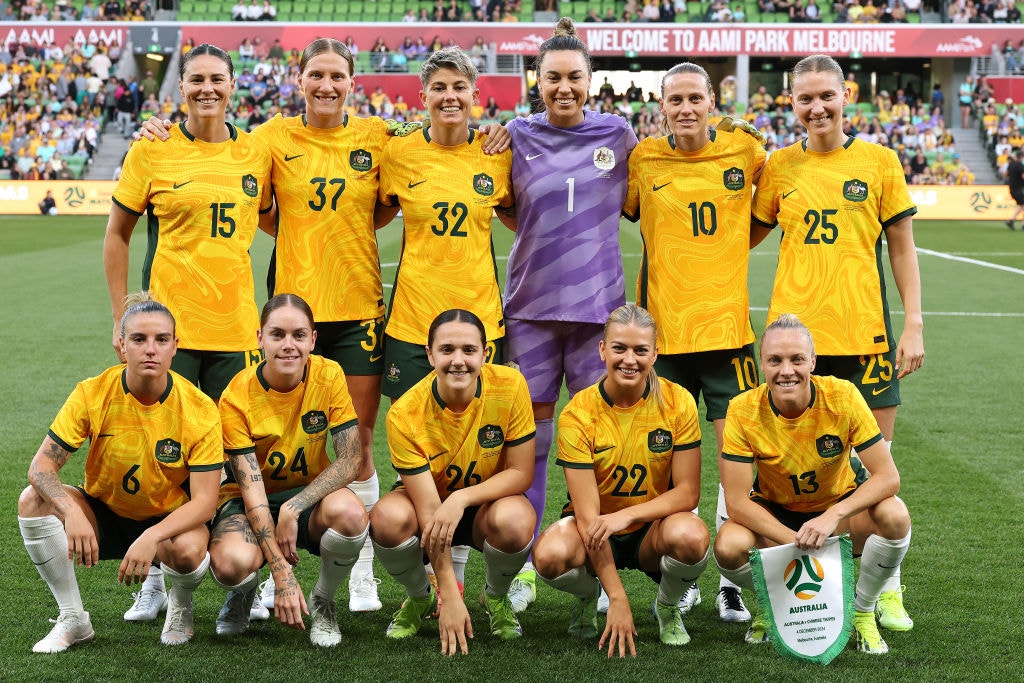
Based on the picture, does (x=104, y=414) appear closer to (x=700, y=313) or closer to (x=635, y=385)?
(x=635, y=385)

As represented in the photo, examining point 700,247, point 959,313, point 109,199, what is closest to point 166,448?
point 700,247

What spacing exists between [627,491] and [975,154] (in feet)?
104

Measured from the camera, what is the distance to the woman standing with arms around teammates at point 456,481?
3736mm

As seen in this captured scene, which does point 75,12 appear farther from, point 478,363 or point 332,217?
point 478,363

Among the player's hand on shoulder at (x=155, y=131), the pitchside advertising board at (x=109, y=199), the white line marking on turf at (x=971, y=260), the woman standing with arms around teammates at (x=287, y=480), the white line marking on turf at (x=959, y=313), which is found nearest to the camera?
the woman standing with arms around teammates at (x=287, y=480)

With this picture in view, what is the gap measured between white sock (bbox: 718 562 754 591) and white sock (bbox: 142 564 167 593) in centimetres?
199

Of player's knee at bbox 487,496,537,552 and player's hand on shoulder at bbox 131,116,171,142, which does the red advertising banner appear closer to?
player's hand on shoulder at bbox 131,116,171,142

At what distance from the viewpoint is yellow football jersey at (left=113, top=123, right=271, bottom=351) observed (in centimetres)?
412

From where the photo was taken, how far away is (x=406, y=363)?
4.25 metres

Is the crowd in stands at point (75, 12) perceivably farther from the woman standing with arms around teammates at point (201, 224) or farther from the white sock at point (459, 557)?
the white sock at point (459, 557)

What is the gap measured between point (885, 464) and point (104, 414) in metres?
2.56

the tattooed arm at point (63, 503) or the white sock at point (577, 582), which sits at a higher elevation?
the tattooed arm at point (63, 503)

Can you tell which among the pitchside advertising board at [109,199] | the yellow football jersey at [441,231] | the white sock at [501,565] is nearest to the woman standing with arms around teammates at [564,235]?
the yellow football jersey at [441,231]

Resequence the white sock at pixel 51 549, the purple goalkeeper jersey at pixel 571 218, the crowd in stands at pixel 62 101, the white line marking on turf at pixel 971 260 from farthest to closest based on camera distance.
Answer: the crowd in stands at pixel 62 101
the white line marking on turf at pixel 971 260
the purple goalkeeper jersey at pixel 571 218
the white sock at pixel 51 549
